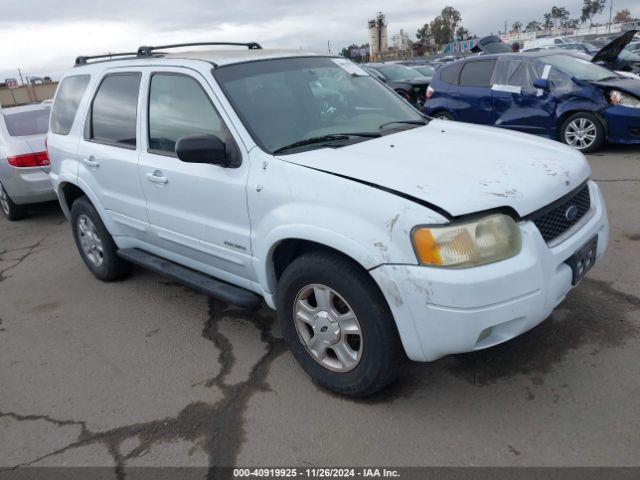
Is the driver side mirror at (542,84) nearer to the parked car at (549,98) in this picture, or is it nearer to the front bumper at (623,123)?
the parked car at (549,98)

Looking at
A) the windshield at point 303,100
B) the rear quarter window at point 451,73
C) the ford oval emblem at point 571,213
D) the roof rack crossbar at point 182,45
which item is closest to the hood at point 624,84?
the rear quarter window at point 451,73

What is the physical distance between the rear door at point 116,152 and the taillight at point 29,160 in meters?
2.96

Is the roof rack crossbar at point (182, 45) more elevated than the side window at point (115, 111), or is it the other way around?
the roof rack crossbar at point (182, 45)

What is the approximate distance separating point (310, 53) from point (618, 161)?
5.66 meters

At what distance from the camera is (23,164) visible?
22.5 feet

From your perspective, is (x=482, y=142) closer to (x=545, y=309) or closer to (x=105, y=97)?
(x=545, y=309)

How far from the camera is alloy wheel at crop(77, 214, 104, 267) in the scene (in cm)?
474

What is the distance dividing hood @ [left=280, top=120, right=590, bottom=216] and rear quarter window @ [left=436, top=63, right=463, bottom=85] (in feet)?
22.0

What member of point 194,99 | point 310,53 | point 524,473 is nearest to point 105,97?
point 194,99

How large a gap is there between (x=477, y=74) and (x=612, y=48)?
2.60 m

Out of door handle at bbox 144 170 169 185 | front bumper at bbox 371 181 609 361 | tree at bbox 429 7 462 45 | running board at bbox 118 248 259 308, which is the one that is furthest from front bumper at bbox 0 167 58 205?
tree at bbox 429 7 462 45

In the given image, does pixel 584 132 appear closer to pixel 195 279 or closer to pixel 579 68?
pixel 579 68

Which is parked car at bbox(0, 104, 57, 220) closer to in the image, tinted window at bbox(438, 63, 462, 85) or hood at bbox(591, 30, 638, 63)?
tinted window at bbox(438, 63, 462, 85)

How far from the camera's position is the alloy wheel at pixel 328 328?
2.74m
